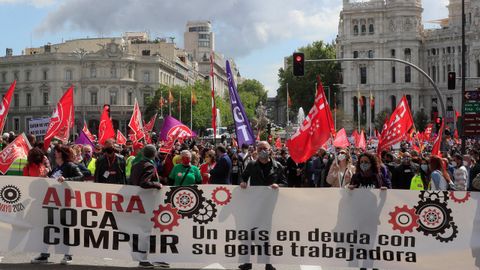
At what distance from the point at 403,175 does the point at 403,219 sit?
7120 mm

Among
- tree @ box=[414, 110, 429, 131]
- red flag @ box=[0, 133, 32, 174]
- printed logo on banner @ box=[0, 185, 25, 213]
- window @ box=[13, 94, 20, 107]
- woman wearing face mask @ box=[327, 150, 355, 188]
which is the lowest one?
printed logo on banner @ box=[0, 185, 25, 213]

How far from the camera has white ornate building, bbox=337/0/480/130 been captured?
11769 cm

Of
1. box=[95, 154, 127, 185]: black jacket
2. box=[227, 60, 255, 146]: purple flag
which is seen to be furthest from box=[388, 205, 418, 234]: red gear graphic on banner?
box=[227, 60, 255, 146]: purple flag

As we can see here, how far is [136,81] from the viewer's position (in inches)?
4540

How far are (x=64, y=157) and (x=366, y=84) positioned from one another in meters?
111

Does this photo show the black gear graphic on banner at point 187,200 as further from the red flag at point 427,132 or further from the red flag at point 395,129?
the red flag at point 427,132

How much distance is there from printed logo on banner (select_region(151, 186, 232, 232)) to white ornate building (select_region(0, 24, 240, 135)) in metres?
101

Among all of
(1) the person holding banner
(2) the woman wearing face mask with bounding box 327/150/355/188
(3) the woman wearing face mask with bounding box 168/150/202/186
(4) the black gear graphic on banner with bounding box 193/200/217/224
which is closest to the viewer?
(4) the black gear graphic on banner with bounding box 193/200/217/224

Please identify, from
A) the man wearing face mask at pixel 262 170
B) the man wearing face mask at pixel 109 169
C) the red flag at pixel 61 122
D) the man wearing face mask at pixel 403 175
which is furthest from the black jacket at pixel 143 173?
the red flag at pixel 61 122

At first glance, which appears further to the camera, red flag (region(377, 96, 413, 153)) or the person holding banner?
red flag (region(377, 96, 413, 153))

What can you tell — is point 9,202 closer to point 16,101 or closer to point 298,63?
point 298,63

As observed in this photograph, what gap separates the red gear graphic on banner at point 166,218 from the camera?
1172 cm

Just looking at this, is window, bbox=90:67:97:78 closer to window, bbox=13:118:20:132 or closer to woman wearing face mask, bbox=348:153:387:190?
window, bbox=13:118:20:132

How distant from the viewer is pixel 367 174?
470 inches
